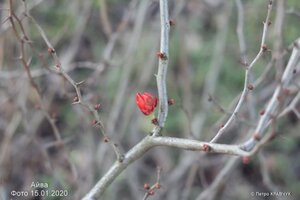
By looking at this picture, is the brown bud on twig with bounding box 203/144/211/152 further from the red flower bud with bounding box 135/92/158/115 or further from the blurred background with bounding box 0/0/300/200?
the blurred background with bounding box 0/0/300/200

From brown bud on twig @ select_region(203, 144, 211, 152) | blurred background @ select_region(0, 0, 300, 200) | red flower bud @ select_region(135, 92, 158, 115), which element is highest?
blurred background @ select_region(0, 0, 300, 200)

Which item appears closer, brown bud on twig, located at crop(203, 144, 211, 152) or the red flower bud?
brown bud on twig, located at crop(203, 144, 211, 152)

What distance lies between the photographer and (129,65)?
3.53m

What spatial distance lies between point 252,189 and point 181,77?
97cm

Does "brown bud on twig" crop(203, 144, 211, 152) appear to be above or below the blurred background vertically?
below

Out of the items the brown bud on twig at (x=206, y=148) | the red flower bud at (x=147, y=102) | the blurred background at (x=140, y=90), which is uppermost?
the blurred background at (x=140, y=90)

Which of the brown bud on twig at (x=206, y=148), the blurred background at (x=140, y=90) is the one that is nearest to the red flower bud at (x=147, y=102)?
the brown bud on twig at (x=206, y=148)

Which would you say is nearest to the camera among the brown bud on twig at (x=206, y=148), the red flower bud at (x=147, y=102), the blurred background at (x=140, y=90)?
the brown bud on twig at (x=206, y=148)

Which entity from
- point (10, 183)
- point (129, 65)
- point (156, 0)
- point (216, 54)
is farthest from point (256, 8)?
point (10, 183)

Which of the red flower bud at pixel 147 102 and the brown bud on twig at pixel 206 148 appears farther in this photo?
the red flower bud at pixel 147 102

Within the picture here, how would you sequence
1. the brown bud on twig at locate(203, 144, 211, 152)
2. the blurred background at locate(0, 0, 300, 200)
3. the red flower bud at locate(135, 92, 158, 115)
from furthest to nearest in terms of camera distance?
the blurred background at locate(0, 0, 300, 200)
the red flower bud at locate(135, 92, 158, 115)
the brown bud on twig at locate(203, 144, 211, 152)

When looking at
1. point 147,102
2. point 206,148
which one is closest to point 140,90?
point 147,102

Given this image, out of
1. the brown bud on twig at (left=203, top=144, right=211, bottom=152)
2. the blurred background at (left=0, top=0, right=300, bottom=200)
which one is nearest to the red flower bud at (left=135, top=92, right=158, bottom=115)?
the brown bud on twig at (left=203, top=144, right=211, bottom=152)

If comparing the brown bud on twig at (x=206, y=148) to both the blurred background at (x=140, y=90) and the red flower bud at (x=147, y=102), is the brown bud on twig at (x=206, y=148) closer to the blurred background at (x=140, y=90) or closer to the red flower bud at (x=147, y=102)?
the red flower bud at (x=147, y=102)
